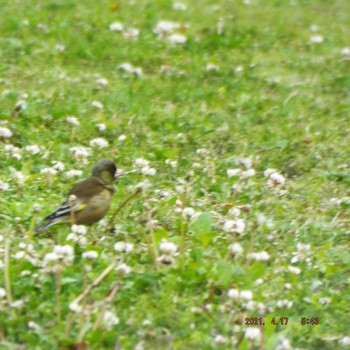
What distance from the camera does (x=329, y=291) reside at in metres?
5.48

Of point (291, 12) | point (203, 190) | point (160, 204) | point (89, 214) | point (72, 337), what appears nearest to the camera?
point (72, 337)

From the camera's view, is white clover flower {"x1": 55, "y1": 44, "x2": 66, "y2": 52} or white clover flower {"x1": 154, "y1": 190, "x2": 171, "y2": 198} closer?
white clover flower {"x1": 154, "y1": 190, "x2": 171, "y2": 198}

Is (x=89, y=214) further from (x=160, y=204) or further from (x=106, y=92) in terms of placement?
(x=106, y=92)

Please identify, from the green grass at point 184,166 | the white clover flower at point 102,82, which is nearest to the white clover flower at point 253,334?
the green grass at point 184,166

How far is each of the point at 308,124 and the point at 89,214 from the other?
10.5ft

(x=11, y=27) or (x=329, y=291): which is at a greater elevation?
(x=11, y=27)

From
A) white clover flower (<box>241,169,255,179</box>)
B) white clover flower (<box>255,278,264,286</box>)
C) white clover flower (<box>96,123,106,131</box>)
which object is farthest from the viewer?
white clover flower (<box>96,123,106,131</box>)

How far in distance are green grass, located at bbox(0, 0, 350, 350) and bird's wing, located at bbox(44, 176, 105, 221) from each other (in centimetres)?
13

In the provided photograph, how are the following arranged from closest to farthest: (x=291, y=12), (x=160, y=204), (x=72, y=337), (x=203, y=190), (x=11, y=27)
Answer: (x=72, y=337), (x=160, y=204), (x=203, y=190), (x=11, y=27), (x=291, y=12)

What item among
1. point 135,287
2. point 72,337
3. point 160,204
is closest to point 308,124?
point 160,204

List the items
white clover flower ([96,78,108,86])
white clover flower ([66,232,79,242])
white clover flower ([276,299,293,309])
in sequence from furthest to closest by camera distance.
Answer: white clover flower ([96,78,108,86])
white clover flower ([66,232,79,242])
white clover flower ([276,299,293,309])

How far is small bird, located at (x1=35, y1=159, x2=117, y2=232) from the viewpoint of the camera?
558cm

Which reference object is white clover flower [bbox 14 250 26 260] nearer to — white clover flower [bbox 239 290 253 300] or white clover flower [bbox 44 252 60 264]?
white clover flower [bbox 44 252 60 264]

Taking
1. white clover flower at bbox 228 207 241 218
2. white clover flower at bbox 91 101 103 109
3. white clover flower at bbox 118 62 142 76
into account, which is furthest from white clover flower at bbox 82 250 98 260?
white clover flower at bbox 118 62 142 76
